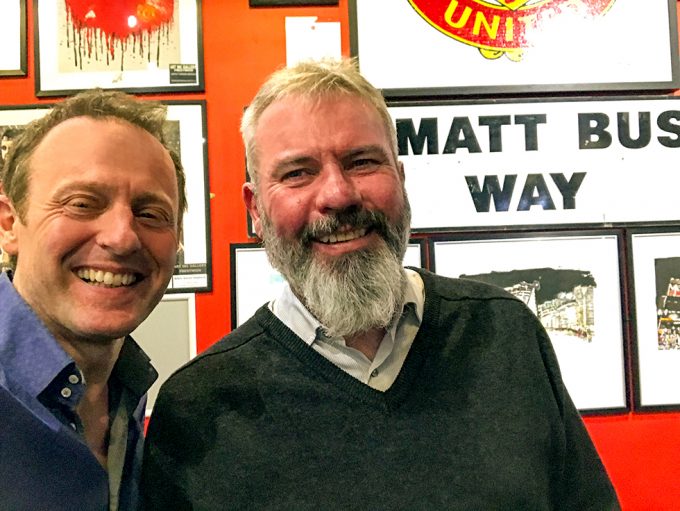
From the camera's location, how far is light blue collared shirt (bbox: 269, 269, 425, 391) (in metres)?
1.00

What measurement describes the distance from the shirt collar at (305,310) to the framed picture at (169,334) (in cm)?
66

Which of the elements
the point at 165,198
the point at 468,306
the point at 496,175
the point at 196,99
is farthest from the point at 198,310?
the point at 496,175

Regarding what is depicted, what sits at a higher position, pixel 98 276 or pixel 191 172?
pixel 191 172

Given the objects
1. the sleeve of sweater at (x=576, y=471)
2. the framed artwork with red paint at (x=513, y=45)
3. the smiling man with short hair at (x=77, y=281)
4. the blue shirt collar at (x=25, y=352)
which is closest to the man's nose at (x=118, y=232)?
the smiling man with short hair at (x=77, y=281)

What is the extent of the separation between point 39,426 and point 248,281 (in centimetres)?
95

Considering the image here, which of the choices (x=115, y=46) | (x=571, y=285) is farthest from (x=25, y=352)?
(x=571, y=285)

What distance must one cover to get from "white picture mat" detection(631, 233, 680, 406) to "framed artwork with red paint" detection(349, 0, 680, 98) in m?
0.52

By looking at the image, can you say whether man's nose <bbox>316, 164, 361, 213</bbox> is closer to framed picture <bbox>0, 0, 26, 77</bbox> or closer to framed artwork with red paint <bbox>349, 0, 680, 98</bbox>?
framed artwork with red paint <bbox>349, 0, 680, 98</bbox>

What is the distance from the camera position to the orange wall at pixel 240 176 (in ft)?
5.60

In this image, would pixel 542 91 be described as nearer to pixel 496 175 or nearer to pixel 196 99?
pixel 496 175

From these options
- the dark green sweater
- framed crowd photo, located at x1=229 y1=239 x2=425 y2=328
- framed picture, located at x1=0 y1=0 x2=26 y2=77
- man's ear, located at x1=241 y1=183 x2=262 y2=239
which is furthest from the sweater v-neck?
framed picture, located at x1=0 y1=0 x2=26 y2=77

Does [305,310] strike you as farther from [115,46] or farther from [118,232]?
[115,46]

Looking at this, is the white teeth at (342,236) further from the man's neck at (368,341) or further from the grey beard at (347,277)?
the man's neck at (368,341)

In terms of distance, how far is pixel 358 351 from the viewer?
1031 millimetres
